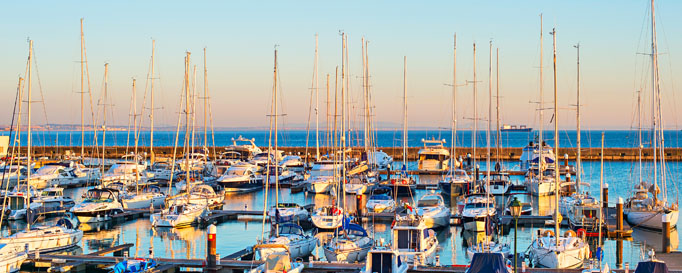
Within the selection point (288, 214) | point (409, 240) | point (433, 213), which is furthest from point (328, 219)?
point (409, 240)

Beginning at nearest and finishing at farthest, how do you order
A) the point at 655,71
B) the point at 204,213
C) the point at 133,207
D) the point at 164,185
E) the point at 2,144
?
the point at 655,71, the point at 204,213, the point at 133,207, the point at 164,185, the point at 2,144

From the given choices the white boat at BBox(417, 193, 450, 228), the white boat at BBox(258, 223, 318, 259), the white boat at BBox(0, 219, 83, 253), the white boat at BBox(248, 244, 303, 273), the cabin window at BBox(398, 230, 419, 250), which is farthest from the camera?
the white boat at BBox(417, 193, 450, 228)

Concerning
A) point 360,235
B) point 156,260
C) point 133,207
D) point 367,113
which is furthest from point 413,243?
point 367,113

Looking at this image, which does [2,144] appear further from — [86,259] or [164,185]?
[86,259]

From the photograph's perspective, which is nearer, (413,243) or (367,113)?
(413,243)

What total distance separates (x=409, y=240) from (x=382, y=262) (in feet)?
14.0

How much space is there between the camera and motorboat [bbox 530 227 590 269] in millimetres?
25703

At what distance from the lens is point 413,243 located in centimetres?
2720

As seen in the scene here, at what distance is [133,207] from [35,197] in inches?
217

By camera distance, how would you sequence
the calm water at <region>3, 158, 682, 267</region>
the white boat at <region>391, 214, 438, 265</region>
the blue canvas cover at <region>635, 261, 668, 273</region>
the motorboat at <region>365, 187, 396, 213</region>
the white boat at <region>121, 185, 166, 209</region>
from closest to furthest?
the blue canvas cover at <region>635, 261, 668, 273</region>
the white boat at <region>391, 214, 438, 265</region>
the calm water at <region>3, 158, 682, 267</region>
the motorboat at <region>365, 187, 396, 213</region>
the white boat at <region>121, 185, 166, 209</region>

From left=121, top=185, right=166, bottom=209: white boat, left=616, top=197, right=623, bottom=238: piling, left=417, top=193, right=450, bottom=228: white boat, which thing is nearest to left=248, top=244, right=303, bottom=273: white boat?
left=417, top=193, right=450, bottom=228: white boat

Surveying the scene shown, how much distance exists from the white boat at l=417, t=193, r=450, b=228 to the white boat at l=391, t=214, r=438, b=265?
775 cm

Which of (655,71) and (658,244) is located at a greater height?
(655,71)

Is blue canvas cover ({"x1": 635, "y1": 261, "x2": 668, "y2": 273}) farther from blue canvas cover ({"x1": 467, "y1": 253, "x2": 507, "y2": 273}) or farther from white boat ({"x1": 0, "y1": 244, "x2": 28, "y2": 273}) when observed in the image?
white boat ({"x1": 0, "y1": 244, "x2": 28, "y2": 273})
